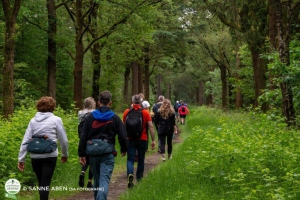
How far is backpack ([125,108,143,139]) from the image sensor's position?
334 inches

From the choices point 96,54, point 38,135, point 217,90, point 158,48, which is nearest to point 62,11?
point 96,54

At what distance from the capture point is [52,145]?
6.09 meters

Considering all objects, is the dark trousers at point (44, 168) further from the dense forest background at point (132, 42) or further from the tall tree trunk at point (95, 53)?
the tall tree trunk at point (95, 53)

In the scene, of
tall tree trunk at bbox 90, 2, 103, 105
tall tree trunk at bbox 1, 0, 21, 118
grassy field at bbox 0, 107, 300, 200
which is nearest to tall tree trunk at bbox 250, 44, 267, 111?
tall tree trunk at bbox 90, 2, 103, 105

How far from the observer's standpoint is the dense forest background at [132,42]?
12.8 meters

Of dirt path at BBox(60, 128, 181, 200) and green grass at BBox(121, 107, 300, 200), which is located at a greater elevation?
green grass at BBox(121, 107, 300, 200)

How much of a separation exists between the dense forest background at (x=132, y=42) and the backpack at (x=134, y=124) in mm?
4234

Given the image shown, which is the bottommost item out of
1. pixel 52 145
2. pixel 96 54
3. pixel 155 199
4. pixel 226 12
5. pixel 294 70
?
pixel 155 199

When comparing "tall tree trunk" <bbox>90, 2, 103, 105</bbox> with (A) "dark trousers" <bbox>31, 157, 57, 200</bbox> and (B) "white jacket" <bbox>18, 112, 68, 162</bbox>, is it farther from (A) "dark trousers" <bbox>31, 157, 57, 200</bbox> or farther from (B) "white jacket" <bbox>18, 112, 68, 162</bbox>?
(A) "dark trousers" <bbox>31, 157, 57, 200</bbox>

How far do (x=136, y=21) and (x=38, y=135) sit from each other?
14.2 metres

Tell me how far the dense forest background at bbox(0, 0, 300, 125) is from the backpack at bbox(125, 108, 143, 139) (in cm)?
423

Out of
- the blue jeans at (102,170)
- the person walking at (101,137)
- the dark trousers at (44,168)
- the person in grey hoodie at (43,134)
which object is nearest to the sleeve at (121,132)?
the person walking at (101,137)

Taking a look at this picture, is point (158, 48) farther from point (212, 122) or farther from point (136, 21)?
point (136, 21)

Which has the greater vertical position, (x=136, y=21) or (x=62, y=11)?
(x=62, y=11)
